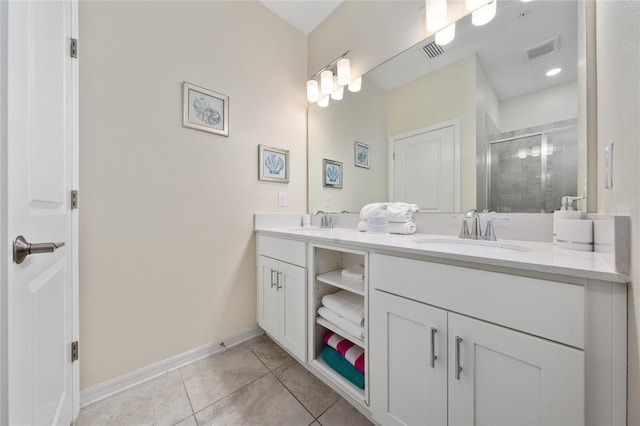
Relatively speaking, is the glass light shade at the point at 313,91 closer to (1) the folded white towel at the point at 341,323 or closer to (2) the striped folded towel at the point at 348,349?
(1) the folded white towel at the point at 341,323

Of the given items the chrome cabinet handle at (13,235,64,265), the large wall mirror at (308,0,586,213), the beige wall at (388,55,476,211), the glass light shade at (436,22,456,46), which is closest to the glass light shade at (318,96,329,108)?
Result: the large wall mirror at (308,0,586,213)

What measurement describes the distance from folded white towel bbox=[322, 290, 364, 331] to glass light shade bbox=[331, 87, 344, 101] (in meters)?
1.49

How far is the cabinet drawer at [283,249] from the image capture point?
127 cm

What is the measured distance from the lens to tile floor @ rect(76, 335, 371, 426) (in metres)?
1.04

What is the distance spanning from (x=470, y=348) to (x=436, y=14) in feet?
5.21

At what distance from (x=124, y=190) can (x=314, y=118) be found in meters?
1.47

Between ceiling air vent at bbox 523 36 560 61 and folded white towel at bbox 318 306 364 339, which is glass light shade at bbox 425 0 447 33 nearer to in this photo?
ceiling air vent at bbox 523 36 560 61

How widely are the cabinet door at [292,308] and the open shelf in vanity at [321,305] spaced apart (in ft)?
0.15

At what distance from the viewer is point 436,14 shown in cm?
122

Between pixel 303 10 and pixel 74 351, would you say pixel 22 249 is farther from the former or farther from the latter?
pixel 303 10

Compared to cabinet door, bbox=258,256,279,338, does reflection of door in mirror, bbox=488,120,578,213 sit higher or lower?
higher

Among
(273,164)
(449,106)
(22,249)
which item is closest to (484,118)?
(449,106)

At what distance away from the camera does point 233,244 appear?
1.62 m

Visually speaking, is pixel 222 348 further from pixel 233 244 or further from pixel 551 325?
pixel 551 325
